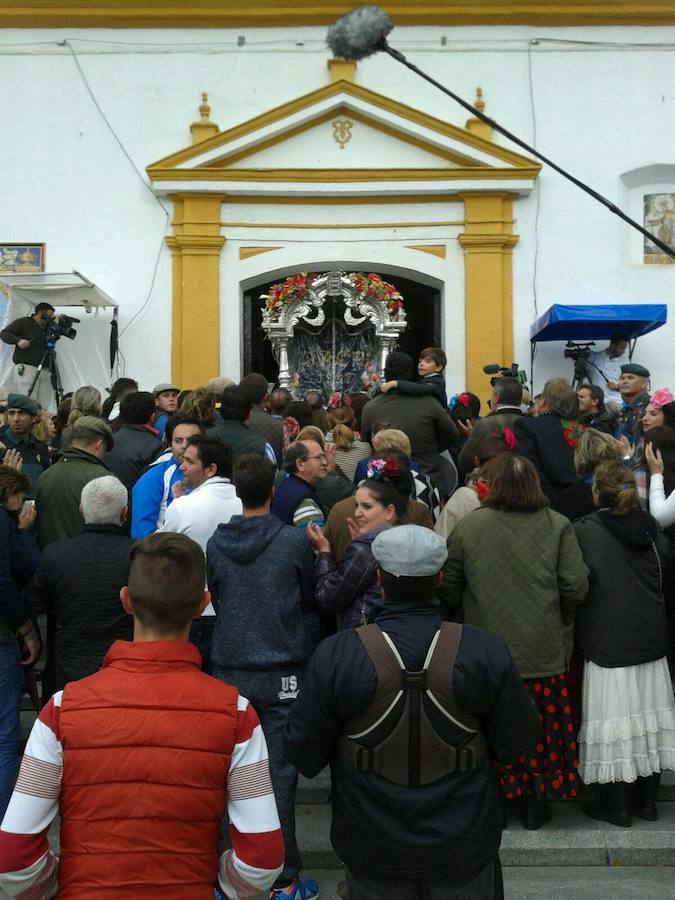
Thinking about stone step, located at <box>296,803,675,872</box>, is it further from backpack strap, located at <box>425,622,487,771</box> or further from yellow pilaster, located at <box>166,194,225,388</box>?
yellow pilaster, located at <box>166,194,225,388</box>

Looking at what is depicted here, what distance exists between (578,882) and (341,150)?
1041 centimetres

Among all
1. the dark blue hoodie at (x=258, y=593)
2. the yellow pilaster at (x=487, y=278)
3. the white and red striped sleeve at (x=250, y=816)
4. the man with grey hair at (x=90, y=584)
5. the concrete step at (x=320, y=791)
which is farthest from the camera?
the yellow pilaster at (x=487, y=278)

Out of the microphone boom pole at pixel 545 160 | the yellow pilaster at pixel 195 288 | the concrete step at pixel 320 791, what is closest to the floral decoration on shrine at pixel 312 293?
the yellow pilaster at pixel 195 288

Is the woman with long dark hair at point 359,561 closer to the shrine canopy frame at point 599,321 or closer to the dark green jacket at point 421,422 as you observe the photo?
the dark green jacket at point 421,422

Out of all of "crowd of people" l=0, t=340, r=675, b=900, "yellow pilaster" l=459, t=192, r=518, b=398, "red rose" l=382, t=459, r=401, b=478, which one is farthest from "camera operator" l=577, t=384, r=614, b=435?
"yellow pilaster" l=459, t=192, r=518, b=398

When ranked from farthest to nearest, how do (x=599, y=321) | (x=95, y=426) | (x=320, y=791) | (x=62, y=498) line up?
(x=599, y=321) → (x=95, y=426) → (x=62, y=498) → (x=320, y=791)

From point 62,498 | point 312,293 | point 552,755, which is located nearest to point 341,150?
point 312,293

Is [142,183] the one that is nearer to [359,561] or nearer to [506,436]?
[506,436]

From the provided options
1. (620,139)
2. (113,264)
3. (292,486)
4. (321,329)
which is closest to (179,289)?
(113,264)

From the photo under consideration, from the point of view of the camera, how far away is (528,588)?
15.5ft

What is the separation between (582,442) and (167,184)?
29.0 ft

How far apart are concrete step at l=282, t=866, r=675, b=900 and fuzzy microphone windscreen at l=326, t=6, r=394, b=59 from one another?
181 inches

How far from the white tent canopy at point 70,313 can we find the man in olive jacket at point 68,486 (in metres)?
6.72

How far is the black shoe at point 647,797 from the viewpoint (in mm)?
5078
